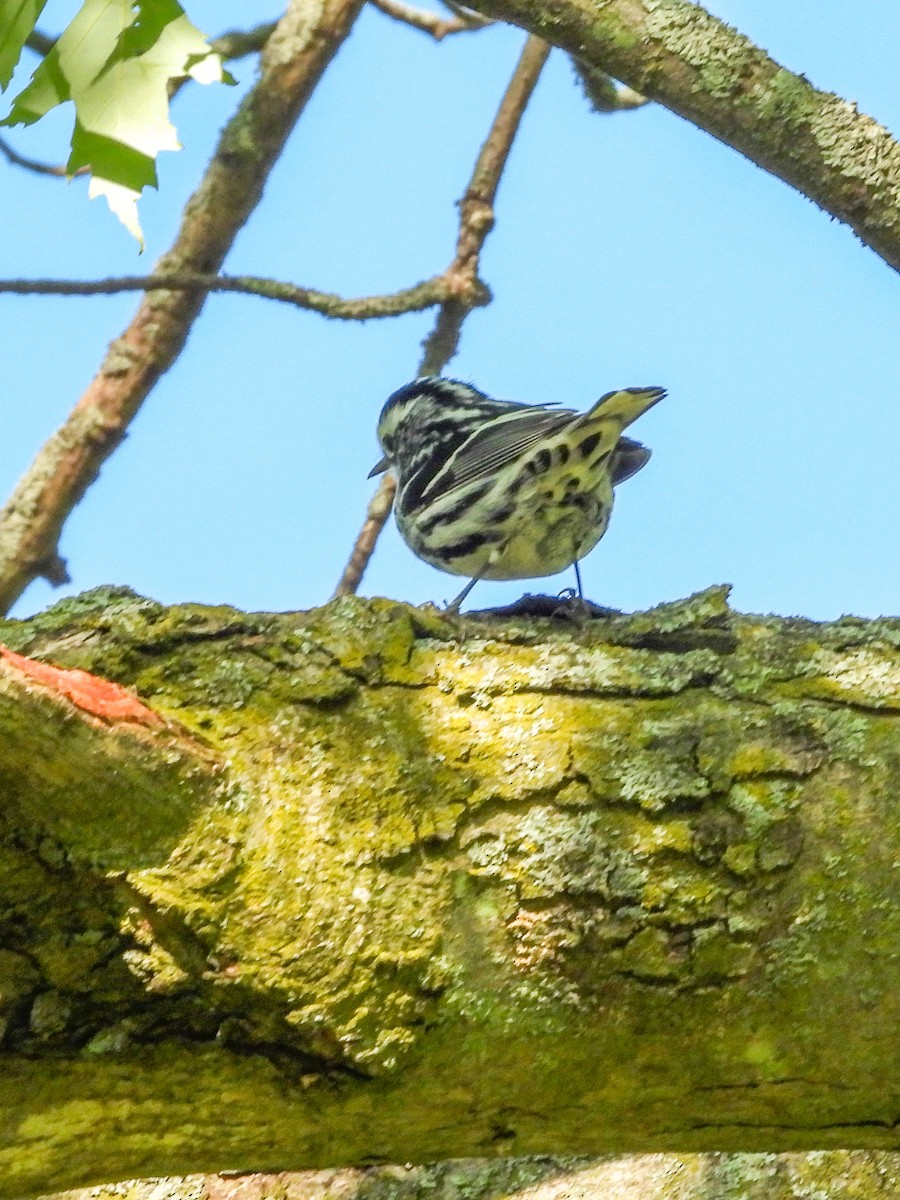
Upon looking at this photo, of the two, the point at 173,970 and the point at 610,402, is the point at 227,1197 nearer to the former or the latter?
the point at 173,970

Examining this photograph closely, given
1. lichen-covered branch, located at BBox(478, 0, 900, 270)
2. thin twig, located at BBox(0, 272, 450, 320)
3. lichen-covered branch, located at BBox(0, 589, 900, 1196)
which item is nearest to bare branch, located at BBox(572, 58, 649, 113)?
thin twig, located at BBox(0, 272, 450, 320)

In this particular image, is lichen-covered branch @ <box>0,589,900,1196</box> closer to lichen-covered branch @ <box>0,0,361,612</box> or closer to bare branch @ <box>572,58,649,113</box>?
lichen-covered branch @ <box>0,0,361,612</box>

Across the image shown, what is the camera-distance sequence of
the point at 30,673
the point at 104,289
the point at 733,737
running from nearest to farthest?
the point at 30,673 → the point at 733,737 → the point at 104,289

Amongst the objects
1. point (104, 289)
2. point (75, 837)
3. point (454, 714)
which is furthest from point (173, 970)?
point (104, 289)

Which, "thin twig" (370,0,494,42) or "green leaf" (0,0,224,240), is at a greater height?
"thin twig" (370,0,494,42)

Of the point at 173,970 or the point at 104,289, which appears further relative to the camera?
the point at 104,289

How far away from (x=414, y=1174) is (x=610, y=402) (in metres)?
2.24

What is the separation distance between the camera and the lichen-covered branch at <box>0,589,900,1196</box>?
6.81 ft

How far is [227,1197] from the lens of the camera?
2.97 m

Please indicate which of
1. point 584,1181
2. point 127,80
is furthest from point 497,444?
point 584,1181

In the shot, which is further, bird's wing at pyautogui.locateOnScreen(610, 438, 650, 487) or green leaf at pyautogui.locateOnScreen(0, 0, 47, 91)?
bird's wing at pyautogui.locateOnScreen(610, 438, 650, 487)

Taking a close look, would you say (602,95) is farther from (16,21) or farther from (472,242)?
(16,21)

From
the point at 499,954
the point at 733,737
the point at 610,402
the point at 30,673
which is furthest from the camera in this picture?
the point at 610,402

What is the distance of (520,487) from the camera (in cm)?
457
